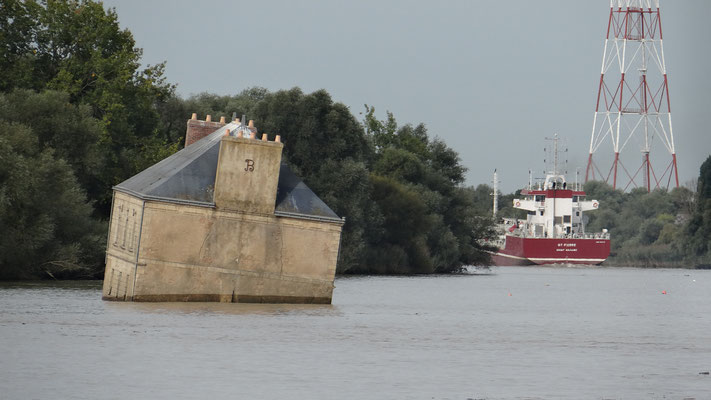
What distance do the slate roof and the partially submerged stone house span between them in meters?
0.03

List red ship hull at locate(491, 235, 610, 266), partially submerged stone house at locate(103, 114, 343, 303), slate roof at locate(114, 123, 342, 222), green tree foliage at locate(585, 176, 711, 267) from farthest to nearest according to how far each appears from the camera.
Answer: red ship hull at locate(491, 235, 610, 266) → green tree foliage at locate(585, 176, 711, 267) → slate roof at locate(114, 123, 342, 222) → partially submerged stone house at locate(103, 114, 343, 303)

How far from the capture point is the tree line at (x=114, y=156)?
5912 centimetres

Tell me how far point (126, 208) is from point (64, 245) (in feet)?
57.1

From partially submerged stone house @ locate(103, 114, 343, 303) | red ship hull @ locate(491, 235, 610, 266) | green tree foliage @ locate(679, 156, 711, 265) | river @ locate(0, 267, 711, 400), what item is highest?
green tree foliage @ locate(679, 156, 711, 265)

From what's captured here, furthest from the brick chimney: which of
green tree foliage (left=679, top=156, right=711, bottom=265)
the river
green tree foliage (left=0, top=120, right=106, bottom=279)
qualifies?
green tree foliage (left=679, top=156, right=711, bottom=265)

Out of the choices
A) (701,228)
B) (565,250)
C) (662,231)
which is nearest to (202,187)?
(701,228)

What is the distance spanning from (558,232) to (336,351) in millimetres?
131270

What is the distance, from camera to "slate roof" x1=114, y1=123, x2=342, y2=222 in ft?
137

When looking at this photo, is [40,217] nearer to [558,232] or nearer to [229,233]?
[229,233]

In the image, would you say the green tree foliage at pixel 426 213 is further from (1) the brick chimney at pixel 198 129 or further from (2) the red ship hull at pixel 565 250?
(1) the brick chimney at pixel 198 129

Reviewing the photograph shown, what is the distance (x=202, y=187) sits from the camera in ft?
138

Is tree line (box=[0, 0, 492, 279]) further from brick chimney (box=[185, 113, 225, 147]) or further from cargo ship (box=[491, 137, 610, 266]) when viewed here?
cargo ship (box=[491, 137, 610, 266])

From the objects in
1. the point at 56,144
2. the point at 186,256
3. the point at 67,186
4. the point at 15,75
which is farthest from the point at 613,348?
the point at 15,75

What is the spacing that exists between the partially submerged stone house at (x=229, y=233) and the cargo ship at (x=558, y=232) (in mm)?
Answer: 111682
